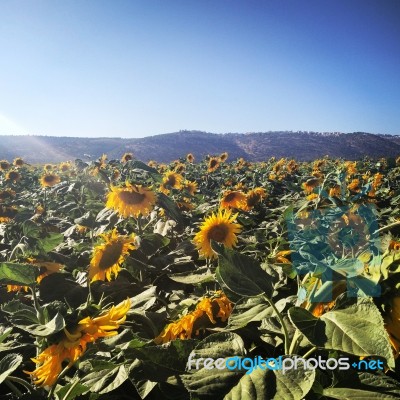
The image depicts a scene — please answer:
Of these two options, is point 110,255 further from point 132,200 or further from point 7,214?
point 7,214

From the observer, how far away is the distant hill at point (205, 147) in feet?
171

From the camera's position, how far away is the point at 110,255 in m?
2.15

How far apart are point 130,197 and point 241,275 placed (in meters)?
2.09

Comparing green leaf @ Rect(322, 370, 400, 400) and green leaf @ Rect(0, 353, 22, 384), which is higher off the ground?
green leaf @ Rect(322, 370, 400, 400)

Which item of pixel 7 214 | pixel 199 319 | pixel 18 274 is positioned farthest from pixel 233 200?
pixel 18 274

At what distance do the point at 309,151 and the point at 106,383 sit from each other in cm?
5683

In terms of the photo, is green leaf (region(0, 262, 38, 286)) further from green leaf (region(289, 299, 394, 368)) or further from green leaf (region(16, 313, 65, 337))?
green leaf (region(289, 299, 394, 368))

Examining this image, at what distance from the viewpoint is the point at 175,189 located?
5801 mm

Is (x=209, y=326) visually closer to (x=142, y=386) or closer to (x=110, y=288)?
(x=142, y=386)

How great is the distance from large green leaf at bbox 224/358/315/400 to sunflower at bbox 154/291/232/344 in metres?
0.48

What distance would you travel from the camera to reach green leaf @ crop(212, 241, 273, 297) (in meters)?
1.07

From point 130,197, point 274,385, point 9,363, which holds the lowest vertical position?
point 9,363

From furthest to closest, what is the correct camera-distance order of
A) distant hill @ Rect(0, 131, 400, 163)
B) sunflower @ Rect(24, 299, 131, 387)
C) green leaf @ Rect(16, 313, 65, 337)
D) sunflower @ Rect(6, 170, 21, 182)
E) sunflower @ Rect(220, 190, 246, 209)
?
distant hill @ Rect(0, 131, 400, 163), sunflower @ Rect(6, 170, 21, 182), sunflower @ Rect(220, 190, 246, 209), sunflower @ Rect(24, 299, 131, 387), green leaf @ Rect(16, 313, 65, 337)

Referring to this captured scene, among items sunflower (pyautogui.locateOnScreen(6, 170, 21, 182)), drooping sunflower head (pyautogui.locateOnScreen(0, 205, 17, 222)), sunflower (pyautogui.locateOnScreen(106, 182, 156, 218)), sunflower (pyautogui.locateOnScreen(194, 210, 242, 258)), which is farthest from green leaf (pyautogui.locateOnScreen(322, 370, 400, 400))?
sunflower (pyautogui.locateOnScreen(6, 170, 21, 182))
